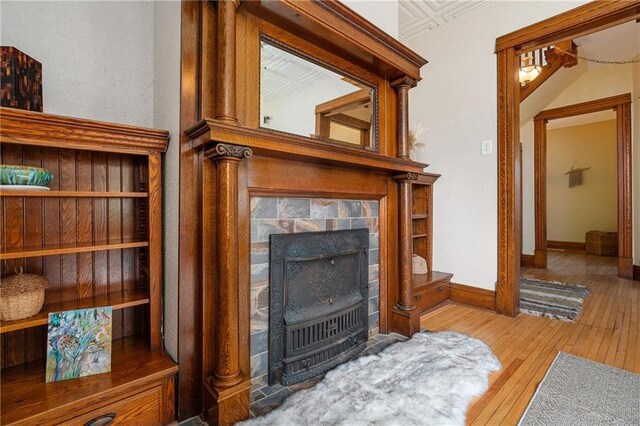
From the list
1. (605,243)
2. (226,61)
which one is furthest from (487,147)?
(605,243)

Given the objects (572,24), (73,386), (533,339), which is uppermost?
(572,24)

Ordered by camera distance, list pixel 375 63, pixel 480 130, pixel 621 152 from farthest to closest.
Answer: pixel 621 152
pixel 480 130
pixel 375 63

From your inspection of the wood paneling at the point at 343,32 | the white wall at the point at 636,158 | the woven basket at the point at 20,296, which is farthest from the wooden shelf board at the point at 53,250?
the white wall at the point at 636,158

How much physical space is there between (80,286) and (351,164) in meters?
1.53

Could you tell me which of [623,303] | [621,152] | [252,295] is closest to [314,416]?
[252,295]

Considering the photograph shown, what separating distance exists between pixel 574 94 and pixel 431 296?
431cm

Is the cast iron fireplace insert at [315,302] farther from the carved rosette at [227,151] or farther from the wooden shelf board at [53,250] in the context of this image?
the wooden shelf board at [53,250]

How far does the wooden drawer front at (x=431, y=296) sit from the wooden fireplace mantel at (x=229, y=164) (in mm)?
1339

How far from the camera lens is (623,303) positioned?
270cm

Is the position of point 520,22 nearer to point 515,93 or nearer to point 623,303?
point 515,93

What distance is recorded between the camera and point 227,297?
121cm

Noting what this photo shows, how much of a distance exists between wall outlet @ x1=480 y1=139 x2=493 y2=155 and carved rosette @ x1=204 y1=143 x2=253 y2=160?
2278mm

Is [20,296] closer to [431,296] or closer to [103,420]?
[103,420]

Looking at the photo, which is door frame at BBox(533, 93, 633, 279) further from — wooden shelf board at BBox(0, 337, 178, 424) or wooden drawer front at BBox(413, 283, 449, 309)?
wooden shelf board at BBox(0, 337, 178, 424)
